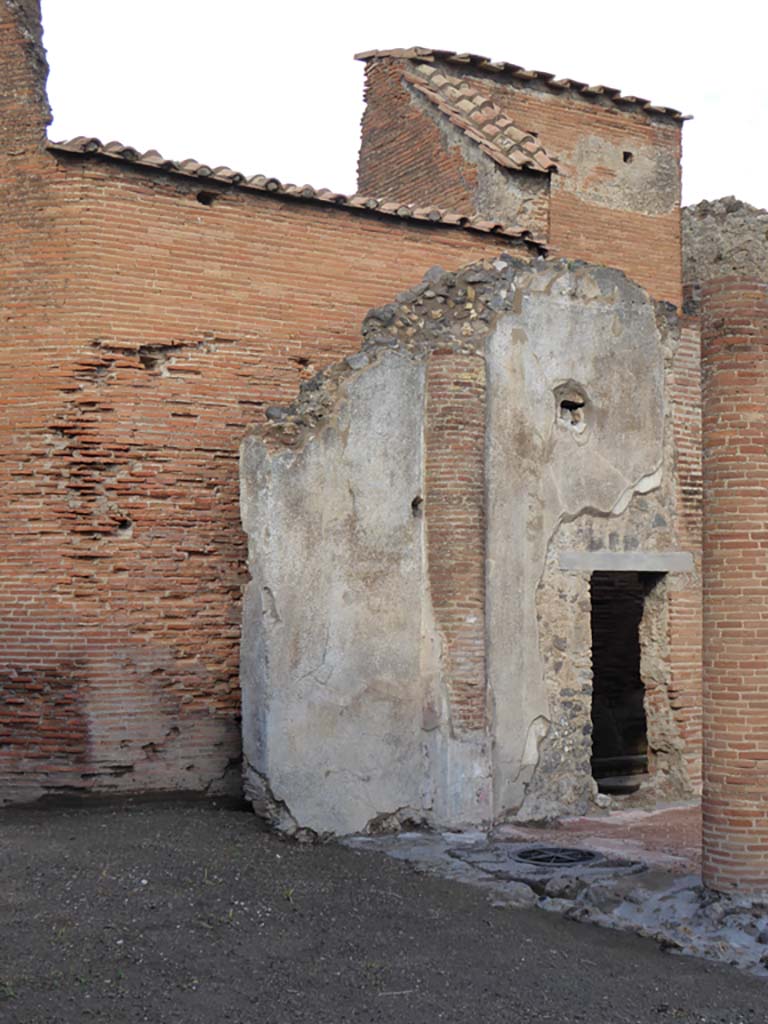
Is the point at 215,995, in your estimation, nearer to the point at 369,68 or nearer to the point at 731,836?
the point at 731,836

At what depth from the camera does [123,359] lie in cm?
1044

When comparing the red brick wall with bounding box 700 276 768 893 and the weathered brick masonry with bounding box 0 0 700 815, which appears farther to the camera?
the weathered brick masonry with bounding box 0 0 700 815

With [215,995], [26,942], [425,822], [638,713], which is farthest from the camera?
[638,713]

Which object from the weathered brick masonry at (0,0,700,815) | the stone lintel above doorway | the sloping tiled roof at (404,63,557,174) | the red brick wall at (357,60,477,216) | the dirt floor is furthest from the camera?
the red brick wall at (357,60,477,216)

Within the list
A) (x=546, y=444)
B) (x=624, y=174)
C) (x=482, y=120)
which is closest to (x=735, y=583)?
(x=546, y=444)

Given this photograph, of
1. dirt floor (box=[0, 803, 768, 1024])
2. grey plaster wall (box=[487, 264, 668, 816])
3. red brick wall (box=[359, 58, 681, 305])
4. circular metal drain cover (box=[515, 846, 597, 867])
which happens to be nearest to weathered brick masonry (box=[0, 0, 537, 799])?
dirt floor (box=[0, 803, 768, 1024])

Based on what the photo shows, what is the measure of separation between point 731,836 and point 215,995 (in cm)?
310

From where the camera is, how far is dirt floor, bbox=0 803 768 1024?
19.4 ft

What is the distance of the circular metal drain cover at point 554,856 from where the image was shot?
28.0 ft

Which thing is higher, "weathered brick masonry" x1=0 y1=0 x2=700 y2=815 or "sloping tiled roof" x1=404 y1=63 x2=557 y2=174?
"sloping tiled roof" x1=404 y1=63 x2=557 y2=174

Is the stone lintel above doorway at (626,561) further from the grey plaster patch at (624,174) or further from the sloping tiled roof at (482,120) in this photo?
the grey plaster patch at (624,174)

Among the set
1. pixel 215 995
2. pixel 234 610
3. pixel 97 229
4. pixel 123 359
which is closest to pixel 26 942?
pixel 215 995

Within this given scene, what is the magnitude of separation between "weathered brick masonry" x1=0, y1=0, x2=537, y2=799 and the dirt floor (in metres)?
1.60

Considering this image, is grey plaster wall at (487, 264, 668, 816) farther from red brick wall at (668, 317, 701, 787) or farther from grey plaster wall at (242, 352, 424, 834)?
grey plaster wall at (242, 352, 424, 834)
